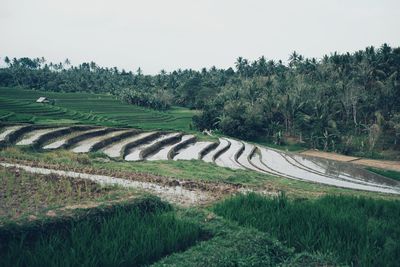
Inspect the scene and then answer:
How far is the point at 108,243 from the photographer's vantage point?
4.13 m

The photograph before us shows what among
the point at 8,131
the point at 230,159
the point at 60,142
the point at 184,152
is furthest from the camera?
the point at 184,152

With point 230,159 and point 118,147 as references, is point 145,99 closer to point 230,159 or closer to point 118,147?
point 230,159

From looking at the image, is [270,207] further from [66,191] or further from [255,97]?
[255,97]

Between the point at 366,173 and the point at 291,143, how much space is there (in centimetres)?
1287

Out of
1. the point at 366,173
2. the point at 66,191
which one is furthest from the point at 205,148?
the point at 66,191

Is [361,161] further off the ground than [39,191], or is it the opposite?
[39,191]

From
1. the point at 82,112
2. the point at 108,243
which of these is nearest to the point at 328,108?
the point at 82,112

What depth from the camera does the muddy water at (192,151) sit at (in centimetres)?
2144

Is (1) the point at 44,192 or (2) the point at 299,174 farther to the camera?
(2) the point at 299,174

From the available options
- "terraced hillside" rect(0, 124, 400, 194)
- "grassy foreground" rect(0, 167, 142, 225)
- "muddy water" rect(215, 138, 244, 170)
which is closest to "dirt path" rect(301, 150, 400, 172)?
"terraced hillside" rect(0, 124, 400, 194)

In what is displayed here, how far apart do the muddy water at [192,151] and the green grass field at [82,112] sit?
583 centimetres

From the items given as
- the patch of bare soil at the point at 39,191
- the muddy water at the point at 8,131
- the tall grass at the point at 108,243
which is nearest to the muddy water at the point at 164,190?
the patch of bare soil at the point at 39,191

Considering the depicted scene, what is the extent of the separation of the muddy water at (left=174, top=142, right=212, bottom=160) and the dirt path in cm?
1030

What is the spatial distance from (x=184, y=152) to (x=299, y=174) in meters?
7.78
